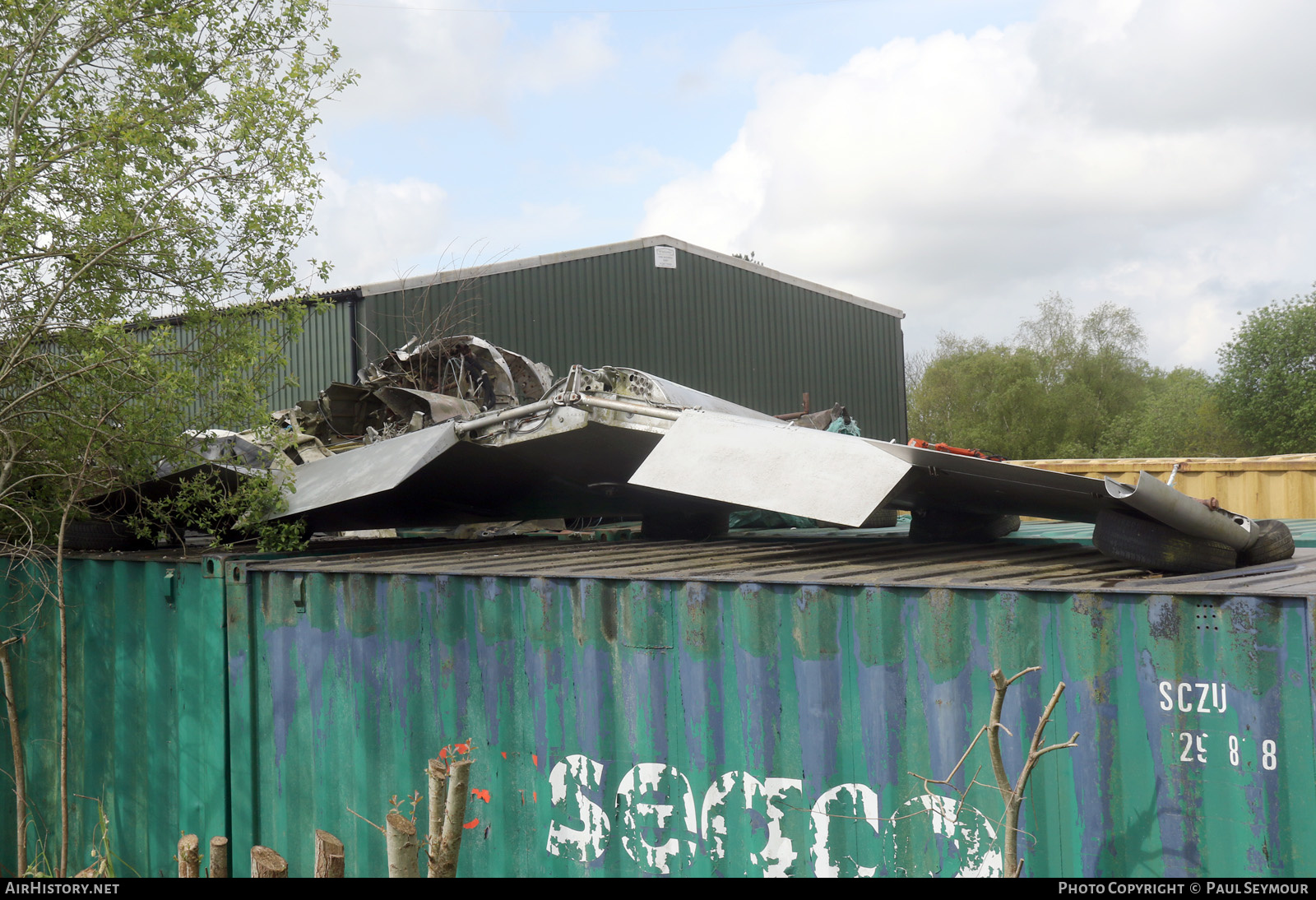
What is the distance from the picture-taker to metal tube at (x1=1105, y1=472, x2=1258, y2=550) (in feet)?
12.1

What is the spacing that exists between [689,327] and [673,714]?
43.0 feet

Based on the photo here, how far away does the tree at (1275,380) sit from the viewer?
3306cm

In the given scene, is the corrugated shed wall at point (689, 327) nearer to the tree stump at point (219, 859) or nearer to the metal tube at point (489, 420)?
the metal tube at point (489, 420)

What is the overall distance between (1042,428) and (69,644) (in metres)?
40.7

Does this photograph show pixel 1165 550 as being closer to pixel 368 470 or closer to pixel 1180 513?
pixel 1180 513

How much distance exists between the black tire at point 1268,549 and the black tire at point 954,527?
1795 mm

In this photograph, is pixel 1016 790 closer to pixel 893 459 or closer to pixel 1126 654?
pixel 1126 654

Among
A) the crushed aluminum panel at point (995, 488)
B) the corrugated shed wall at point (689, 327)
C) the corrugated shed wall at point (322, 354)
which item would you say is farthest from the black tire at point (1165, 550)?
the corrugated shed wall at point (322, 354)

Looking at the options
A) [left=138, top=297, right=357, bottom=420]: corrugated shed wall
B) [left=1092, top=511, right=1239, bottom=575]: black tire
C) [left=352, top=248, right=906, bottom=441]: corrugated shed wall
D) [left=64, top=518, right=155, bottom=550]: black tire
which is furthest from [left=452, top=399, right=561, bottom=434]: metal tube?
[left=138, top=297, right=357, bottom=420]: corrugated shed wall

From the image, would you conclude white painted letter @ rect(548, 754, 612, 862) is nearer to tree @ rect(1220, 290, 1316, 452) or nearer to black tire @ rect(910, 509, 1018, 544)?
black tire @ rect(910, 509, 1018, 544)

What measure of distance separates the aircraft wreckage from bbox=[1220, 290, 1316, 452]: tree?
33936 millimetres

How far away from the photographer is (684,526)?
700 centimetres

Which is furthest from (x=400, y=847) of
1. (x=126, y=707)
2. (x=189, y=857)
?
(x=126, y=707)

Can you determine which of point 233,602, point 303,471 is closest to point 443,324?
point 303,471
